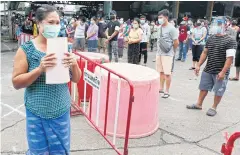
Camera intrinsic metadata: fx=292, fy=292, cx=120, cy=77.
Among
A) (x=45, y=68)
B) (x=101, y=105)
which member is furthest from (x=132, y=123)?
(x=45, y=68)

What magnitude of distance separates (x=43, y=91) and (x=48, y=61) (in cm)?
32

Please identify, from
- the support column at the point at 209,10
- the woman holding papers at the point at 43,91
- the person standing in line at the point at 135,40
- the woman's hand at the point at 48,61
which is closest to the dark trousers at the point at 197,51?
the person standing in line at the point at 135,40

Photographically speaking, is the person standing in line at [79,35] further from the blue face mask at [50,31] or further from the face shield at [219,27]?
the blue face mask at [50,31]

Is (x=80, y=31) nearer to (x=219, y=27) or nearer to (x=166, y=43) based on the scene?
(x=166, y=43)

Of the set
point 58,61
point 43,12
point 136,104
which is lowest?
point 136,104

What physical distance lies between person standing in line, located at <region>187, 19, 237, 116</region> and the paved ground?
46cm

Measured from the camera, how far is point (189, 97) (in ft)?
21.2

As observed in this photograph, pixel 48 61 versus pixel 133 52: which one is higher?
pixel 48 61

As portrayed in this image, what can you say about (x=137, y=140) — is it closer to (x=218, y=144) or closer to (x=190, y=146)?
(x=190, y=146)

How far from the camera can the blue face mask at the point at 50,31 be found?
7.01ft

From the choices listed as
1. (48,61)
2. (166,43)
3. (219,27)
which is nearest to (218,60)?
(219,27)

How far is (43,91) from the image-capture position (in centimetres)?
222

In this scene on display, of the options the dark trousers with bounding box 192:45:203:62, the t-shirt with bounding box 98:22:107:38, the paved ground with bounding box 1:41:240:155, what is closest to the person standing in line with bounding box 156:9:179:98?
the paved ground with bounding box 1:41:240:155

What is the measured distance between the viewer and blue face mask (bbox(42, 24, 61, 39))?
84.1 inches
